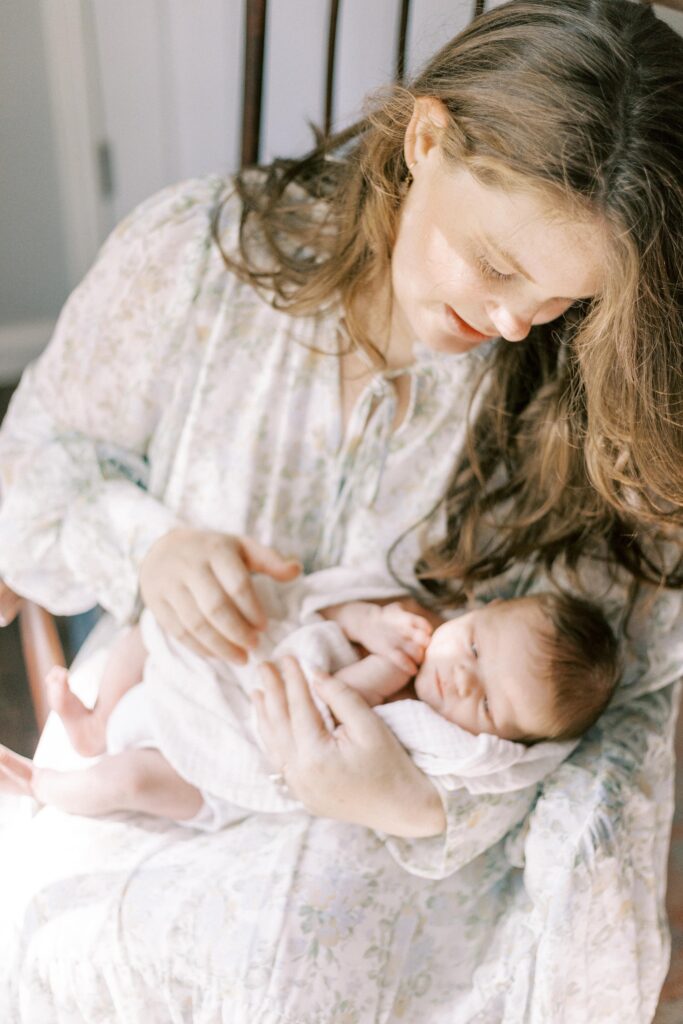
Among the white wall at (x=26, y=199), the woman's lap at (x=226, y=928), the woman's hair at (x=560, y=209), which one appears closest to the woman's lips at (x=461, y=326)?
the woman's hair at (x=560, y=209)

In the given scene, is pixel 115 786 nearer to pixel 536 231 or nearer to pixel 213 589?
pixel 213 589

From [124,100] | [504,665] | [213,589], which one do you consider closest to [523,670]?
[504,665]

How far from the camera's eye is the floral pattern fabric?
1.00m

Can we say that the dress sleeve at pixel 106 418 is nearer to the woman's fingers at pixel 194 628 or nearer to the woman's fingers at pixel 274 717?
the woman's fingers at pixel 194 628

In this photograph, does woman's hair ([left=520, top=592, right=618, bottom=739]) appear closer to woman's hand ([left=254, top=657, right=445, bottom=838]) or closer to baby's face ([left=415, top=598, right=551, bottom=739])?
baby's face ([left=415, top=598, right=551, bottom=739])

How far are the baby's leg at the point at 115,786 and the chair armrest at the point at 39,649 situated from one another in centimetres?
17

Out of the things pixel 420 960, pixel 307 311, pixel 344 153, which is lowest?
pixel 420 960

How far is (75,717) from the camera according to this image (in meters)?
1.18

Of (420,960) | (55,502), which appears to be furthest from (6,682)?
(420,960)

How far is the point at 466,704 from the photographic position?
1137mm

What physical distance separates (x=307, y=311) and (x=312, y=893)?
627 mm

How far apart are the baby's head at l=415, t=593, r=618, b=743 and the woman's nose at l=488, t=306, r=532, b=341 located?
0.36m

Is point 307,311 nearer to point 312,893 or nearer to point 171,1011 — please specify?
point 312,893

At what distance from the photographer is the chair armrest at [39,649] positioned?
4.24 feet
